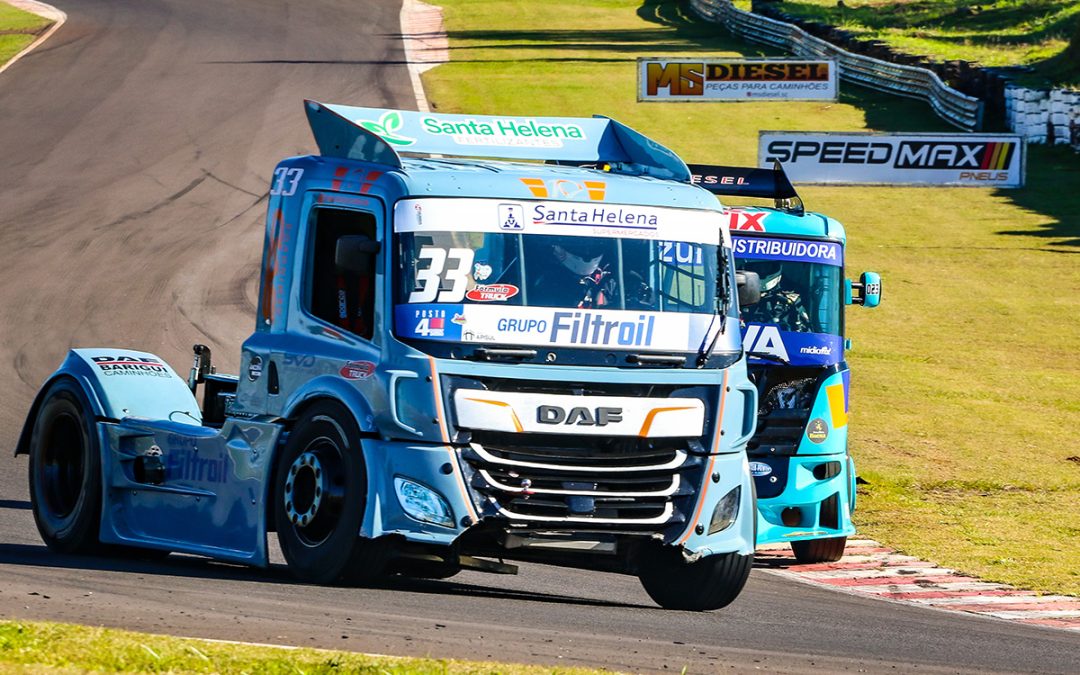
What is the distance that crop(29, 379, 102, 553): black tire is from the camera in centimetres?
1130

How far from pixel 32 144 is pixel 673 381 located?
93.6 feet

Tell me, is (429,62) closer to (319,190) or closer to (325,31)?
(325,31)

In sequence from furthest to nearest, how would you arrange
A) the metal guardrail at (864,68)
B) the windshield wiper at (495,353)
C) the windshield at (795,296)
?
1. the metal guardrail at (864,68)
2. the windshield at (795,296)
3. the windshield wiper at (495,353)

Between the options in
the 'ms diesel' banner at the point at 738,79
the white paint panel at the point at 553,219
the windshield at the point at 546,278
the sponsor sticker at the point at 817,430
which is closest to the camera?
the windshield at the point at 546,278

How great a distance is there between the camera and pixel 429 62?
1885 inches

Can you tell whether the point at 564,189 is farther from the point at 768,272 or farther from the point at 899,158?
the point at 899,158

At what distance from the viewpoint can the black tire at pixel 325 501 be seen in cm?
916

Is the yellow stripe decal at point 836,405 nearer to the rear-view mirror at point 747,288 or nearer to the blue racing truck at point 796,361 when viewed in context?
the blue racing truck at point 796,361

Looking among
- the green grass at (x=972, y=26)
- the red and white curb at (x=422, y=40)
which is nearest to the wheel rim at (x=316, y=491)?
the red and white curb at (x=422, y=40)

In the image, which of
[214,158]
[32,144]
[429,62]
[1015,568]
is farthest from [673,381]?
[429,62]

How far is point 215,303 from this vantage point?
24.5 meters

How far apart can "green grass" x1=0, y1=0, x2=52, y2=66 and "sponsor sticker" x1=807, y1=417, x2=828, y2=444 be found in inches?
1392

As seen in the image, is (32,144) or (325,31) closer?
(32,144)

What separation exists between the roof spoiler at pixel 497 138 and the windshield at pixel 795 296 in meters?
3.23
